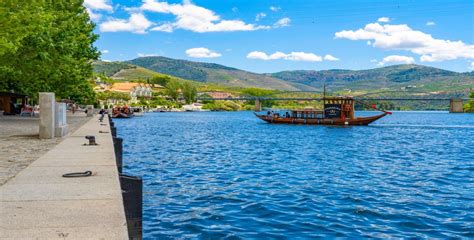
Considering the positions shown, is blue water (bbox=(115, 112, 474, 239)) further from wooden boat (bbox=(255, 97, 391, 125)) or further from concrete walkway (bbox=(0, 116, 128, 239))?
wooden boat (bbox=(255, 97, 391, 125))

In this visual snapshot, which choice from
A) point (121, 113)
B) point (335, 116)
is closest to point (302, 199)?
point (335, 116)

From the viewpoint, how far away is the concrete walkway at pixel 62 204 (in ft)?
20.7

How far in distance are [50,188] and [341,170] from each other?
20.1 metres

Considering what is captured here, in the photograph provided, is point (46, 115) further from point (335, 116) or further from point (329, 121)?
point (335, 116)

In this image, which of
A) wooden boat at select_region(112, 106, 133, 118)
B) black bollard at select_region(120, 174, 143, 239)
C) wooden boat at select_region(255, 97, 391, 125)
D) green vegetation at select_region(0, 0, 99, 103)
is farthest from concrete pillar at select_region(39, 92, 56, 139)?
wooden boat at select_region(112, 106, 133, 118)

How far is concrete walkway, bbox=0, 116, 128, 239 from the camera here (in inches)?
249

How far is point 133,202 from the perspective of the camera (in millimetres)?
10195

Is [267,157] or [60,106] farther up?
[60,106]

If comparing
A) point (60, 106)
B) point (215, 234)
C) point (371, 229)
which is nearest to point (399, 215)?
point (371, 229)

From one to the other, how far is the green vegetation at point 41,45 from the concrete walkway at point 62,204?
51.6ft

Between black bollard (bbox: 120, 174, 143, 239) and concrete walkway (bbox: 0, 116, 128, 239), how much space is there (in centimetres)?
26

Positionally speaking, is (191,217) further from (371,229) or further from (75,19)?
(75,19)

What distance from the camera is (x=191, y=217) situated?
14000 mm

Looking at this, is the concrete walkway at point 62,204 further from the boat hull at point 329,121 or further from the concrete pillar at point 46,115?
the boat hull at point 329,121
